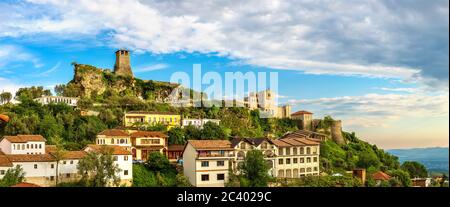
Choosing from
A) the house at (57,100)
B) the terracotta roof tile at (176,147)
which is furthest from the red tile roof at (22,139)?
the house at (57,100)

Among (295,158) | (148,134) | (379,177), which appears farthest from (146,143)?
(379,177)

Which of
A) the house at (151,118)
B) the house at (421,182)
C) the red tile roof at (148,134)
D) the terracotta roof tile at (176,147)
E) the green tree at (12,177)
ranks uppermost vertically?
the house at (151,118)

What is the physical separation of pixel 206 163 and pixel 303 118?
37.0 feet

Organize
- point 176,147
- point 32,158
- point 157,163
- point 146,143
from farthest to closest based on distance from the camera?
1. point 176,147
2. point 146,143
3. point 157,163
4. point 32,158

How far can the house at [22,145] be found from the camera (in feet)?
38.1

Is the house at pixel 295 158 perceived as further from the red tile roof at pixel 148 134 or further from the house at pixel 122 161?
the house at pixel 122 161

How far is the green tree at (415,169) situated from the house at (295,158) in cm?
473

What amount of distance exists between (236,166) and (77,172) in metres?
3.83

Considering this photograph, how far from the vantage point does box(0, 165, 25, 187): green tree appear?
400 inches

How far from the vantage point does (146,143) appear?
1428 cm

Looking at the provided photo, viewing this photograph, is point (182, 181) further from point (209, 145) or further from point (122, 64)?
point (122, 64)
